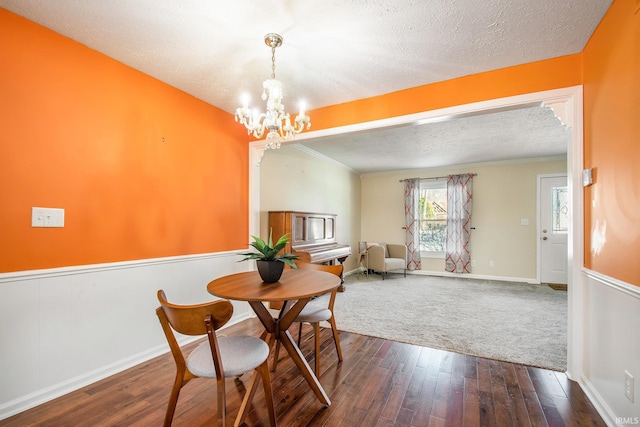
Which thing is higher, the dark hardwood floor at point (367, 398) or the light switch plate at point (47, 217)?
the light switch plate at point (47, 217)

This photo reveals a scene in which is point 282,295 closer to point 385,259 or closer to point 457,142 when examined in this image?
point 457,142

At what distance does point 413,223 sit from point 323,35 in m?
5.13

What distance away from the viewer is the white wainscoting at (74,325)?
1.67 metres

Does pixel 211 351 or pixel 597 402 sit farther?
pixel 597 402

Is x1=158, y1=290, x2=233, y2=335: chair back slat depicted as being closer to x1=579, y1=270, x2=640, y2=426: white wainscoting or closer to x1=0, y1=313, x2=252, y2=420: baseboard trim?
x1=0, y1=313, x2=252, y2=420: baseboard trim

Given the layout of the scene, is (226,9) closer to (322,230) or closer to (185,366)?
(185,366)

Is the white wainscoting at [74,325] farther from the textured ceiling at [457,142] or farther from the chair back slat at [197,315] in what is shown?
the textured ceiling at [457,142]

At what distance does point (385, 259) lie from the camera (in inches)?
226

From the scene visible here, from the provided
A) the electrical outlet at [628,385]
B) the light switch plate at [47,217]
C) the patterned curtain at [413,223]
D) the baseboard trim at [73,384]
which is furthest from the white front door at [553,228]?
the light switch plate at [47,217]

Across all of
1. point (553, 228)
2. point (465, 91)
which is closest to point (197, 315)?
point (465, 91)

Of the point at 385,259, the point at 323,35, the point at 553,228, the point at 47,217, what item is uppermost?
the point at 323,35

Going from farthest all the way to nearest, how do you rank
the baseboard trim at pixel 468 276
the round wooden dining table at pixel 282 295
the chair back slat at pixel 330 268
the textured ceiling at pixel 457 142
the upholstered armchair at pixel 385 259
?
the upholstered armchair at pixel 385 259, the baseboard trim at pixel 468 276, the textured ceiling at pixel 457 142, the chair back slat at pixel 330 268, the round wooden dining table at pixel 282 295

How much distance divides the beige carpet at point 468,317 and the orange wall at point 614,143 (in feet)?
3.94

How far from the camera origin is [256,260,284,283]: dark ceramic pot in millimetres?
1782
